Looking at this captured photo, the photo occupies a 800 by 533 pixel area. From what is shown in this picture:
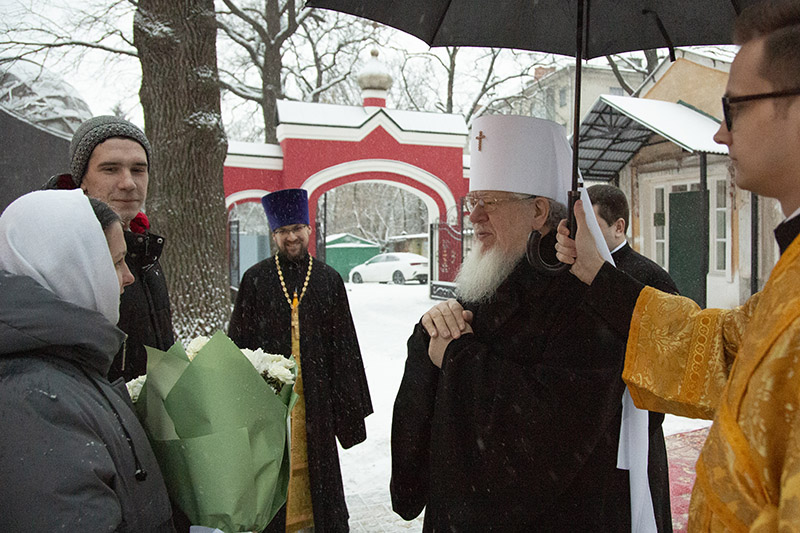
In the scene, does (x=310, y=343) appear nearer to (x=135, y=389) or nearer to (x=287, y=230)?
(x=287, y=230)

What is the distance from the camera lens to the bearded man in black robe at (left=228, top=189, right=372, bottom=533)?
3773 millimetres

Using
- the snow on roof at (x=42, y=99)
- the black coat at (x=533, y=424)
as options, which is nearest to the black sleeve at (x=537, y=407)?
the black coat at (x=533, y=424)

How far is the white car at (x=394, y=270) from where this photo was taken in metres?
24.5

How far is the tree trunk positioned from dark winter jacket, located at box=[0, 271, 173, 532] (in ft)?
14.2

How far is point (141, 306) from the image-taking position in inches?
100

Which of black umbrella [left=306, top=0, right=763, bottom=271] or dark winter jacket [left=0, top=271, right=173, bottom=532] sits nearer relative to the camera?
dark winter jacket [left=0, top=271, right=173, bottom=532]

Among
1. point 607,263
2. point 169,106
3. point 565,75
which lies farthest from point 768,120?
point 565,75

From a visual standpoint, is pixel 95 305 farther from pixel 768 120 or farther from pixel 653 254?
pixel 653 254

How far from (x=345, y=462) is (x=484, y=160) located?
357 cm

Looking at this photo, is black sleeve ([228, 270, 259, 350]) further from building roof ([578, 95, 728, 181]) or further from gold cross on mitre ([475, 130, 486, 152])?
building roof ([578, 95, 728, 181])

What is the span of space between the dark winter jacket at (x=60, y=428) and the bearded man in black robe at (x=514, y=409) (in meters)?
0.95

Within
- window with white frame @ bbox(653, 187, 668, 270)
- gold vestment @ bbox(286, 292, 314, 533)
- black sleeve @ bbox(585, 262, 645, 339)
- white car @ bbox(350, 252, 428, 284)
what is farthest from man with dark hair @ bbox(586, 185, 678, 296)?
white car @ bbox(350, 252, 428, 284)

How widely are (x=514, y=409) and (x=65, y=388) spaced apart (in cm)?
124

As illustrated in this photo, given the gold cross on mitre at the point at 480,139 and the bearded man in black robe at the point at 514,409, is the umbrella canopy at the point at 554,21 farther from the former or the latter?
the bearded man in black robe at the point at 514,409
